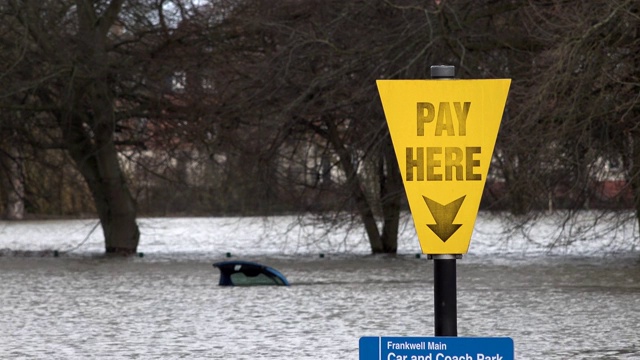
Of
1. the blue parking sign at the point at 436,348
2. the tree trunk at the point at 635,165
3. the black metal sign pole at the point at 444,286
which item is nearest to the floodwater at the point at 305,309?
the tree trunk at the point at 635,165

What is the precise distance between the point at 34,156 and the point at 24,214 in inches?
580

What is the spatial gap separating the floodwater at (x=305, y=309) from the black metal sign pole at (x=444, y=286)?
6552 millimetres

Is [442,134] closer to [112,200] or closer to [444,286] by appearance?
[444,286]

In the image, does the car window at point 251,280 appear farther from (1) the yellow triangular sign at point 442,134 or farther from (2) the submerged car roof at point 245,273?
(1) the yellow triangular sign at point 442,134

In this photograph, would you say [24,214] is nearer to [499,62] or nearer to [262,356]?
[499,62]

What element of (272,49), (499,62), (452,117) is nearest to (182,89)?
(272,49)

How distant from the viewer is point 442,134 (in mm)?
4277

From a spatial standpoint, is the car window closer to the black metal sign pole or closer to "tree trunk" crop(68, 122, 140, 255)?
"tree trunk" crop(68, 122, 140, 255)

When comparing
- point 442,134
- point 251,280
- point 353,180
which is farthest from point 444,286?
point 353,180

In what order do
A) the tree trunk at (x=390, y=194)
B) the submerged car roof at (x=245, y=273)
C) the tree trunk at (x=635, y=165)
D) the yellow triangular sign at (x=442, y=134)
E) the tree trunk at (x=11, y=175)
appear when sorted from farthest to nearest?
the tree trunk at (x=11, y=175), the tree trunk at (x=390, y=194), the submerged car roof at (x=245, y=273), the tree trunk at (x=635, y=165), the yellow triangular sign at (x=442, y=134)

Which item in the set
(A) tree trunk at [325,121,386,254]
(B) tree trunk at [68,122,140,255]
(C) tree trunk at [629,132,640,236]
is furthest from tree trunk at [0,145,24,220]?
(C) tree trunk at [629,132,640,236]

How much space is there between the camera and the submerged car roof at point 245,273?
68.5 ft

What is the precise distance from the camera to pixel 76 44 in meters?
28.0

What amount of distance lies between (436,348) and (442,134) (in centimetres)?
68
